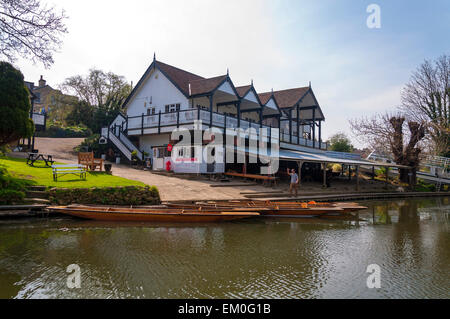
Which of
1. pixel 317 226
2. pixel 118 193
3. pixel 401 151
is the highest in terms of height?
pixel 401 151

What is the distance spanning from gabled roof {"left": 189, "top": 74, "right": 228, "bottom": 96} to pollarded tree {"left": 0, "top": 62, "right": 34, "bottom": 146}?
11.6 meters

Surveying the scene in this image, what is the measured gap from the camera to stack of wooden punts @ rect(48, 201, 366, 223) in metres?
11.1

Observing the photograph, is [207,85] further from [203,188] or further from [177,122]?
[203,188]

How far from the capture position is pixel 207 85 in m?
23.3

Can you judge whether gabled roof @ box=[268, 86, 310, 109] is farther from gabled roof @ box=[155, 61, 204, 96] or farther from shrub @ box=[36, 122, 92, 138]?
shrub @ box=[36, 122, 92, 138]

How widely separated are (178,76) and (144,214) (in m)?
17.6

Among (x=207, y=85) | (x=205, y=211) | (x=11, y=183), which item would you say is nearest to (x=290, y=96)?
(x=207, y=85)

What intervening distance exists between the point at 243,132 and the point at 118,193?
12795mm


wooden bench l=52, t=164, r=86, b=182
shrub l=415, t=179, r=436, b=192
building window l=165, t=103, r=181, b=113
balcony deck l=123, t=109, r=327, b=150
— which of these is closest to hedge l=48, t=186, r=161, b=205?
wooden bench l=52, t=164, r=86, b=182

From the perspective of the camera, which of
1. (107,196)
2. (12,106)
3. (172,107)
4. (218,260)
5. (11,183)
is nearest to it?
(218,260)
